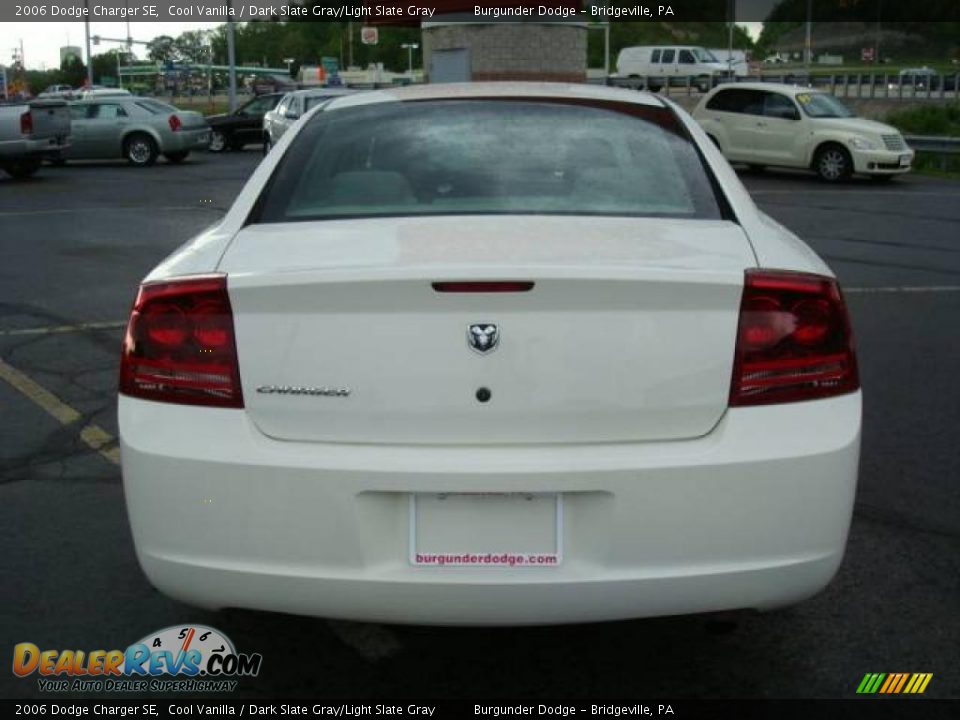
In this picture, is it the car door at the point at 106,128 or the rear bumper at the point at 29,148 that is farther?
the car door at the point at 106,128

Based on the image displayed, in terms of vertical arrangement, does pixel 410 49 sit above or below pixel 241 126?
above

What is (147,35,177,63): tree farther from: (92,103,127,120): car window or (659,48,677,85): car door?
(92,103,127,120): car window

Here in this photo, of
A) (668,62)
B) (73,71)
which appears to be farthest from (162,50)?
(668,62)

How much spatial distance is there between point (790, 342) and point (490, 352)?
0.77 metres

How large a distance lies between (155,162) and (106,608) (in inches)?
981

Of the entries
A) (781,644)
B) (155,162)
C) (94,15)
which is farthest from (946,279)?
(94,15)

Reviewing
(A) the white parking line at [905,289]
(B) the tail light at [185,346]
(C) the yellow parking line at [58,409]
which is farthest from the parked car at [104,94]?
(B) the tail light at [185,346]

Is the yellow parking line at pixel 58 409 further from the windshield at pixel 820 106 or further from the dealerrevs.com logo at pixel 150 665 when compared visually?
the windshield at pixel 820 106

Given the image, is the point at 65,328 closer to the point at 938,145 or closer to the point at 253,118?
the point at 938,145

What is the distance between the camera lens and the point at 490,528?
9.44 ft

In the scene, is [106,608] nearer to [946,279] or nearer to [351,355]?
[351,355]

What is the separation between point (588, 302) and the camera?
288 centimetres

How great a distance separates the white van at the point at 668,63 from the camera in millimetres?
50188

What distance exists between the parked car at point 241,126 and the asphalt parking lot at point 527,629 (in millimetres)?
23155
